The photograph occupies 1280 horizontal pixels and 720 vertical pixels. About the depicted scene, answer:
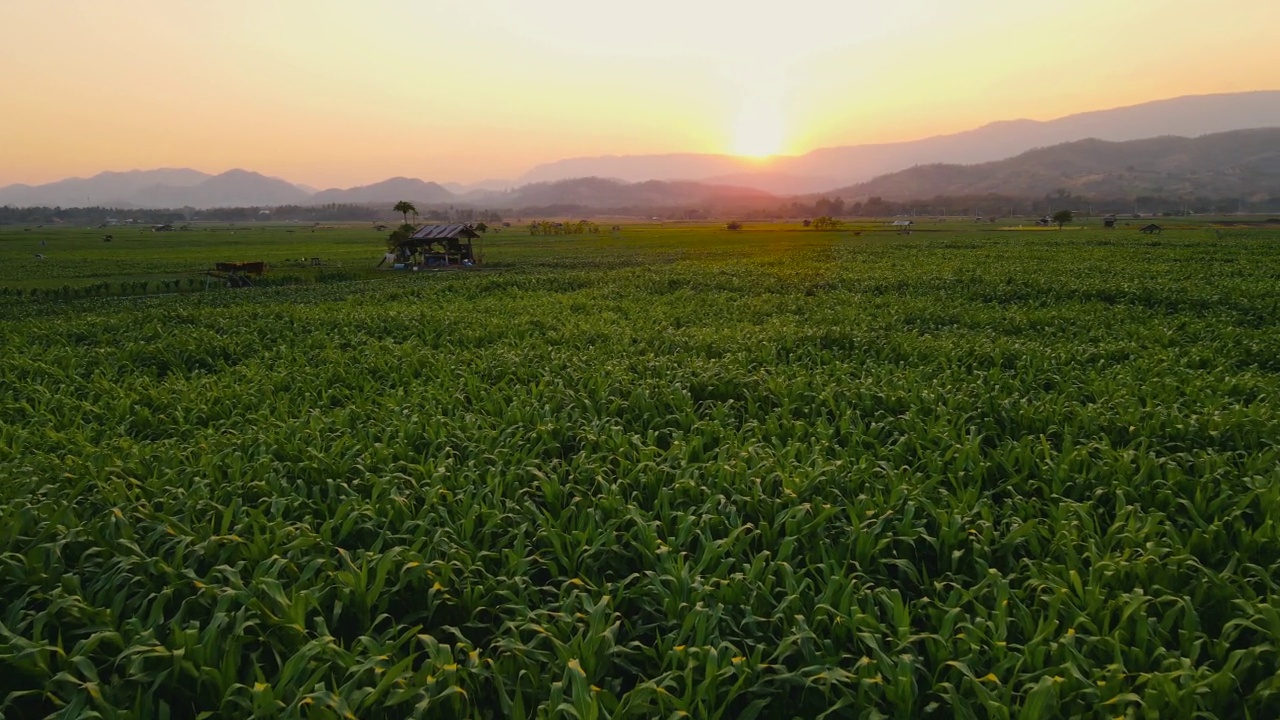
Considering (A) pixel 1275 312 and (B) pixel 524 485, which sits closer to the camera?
(B) pixel 524 485

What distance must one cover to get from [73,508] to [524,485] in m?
4.48

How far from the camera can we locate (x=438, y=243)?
60156 mm

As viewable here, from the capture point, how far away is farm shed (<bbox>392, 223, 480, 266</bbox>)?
5817 cm

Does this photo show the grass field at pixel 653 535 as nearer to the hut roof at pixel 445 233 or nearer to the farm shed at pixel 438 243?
the hut roof at pixel 445 233

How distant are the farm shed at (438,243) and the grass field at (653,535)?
45.5 m

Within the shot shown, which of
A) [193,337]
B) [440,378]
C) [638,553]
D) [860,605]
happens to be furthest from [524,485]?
[193,337]

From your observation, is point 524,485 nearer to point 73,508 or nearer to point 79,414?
point 73,508

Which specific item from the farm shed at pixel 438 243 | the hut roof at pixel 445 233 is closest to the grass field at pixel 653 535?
the hut roof at pixel 445 233

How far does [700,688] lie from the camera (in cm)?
364

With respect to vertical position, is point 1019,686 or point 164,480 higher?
point 164,480

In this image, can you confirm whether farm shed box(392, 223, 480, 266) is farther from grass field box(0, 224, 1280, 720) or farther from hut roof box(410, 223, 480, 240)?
grass field box(0, 224, 1280, 720)

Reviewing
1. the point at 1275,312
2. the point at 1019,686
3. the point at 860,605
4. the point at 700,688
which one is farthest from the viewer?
the point at 1275,312

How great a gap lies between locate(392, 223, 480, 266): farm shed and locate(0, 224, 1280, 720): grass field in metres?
45.5

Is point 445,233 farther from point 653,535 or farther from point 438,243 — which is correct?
point 653,535
